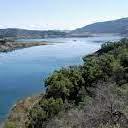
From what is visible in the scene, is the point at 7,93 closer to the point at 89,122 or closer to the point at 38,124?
the point at 38,124

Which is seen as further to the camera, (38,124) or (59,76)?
(59,76)

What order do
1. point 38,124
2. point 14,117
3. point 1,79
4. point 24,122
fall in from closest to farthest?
point 38,124 → point 24,122 → point 14,117 → point 1,79

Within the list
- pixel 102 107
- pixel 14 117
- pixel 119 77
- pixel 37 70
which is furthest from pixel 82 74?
pixel 37 70

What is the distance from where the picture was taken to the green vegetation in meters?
19.7

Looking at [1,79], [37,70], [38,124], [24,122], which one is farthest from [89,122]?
[37,70]

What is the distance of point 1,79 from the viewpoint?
73.5 meters

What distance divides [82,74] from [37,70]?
41.8m

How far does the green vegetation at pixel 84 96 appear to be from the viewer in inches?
776

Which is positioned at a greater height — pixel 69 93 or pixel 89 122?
pixel 89 122

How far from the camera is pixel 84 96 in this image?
35562mm

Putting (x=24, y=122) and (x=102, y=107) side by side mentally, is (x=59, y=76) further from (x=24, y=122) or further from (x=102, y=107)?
(x=102, y=107)

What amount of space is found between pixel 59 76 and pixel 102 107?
25570mm

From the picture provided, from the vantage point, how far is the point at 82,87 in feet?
135

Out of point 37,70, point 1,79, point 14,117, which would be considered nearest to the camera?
point 14,117
